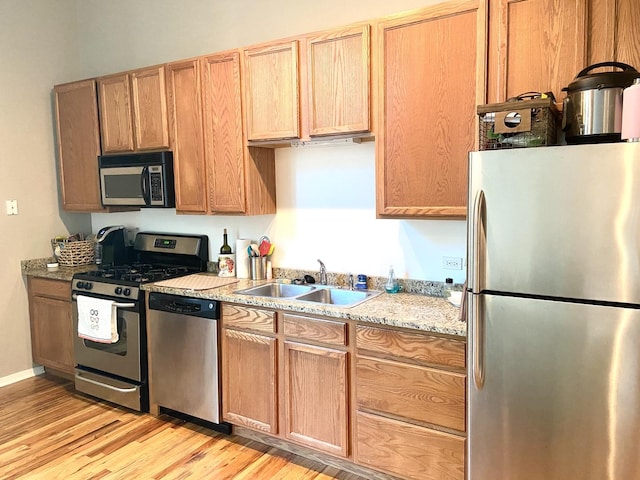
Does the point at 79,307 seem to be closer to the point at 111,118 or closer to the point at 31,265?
the point at 31,265

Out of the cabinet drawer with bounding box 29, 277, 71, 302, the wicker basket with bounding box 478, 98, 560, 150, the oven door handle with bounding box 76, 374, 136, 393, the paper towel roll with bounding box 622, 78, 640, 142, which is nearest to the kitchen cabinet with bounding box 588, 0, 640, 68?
the wicker basket with bounding box 478, 98, 560, 150

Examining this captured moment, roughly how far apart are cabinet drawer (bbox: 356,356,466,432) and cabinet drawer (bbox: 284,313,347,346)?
149 millimetres

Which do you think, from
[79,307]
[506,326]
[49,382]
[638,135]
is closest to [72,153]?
[79,307]

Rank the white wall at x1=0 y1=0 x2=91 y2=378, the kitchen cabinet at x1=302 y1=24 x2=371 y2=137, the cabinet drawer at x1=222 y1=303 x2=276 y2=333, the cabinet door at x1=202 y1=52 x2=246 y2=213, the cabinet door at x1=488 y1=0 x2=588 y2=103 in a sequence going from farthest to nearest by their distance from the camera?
1. the white wall at x1=0 y1=0 x2=91 y2=378
2. the cabinet door at x1=202 y1=52 x2=246 y2=213
3. the cabinet drawer at x1=222 y1=303 x2=276 y2=333
4. the kitchen cabinet at x1=302 y1=24 x2=371 y2=137
5. the cabinet door at x1=488 y1=0 x2=588 y2=103

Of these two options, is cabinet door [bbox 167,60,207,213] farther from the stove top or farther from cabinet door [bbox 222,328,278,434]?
cabinet door [bbox 222,328,278,434]

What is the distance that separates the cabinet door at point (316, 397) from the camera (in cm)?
240

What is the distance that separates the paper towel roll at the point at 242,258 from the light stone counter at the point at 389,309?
1.19ft

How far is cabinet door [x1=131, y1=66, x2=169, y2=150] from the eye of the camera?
3.25 m

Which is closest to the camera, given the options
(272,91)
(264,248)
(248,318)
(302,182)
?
(248,318)

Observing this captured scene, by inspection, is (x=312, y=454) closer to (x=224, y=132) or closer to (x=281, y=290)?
(x=281, y=290)

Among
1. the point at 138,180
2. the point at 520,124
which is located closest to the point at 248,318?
the point at 138,180

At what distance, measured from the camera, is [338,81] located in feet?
8.36

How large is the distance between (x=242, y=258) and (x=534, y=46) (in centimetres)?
214

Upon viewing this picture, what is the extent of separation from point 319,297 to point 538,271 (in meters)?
1.52
